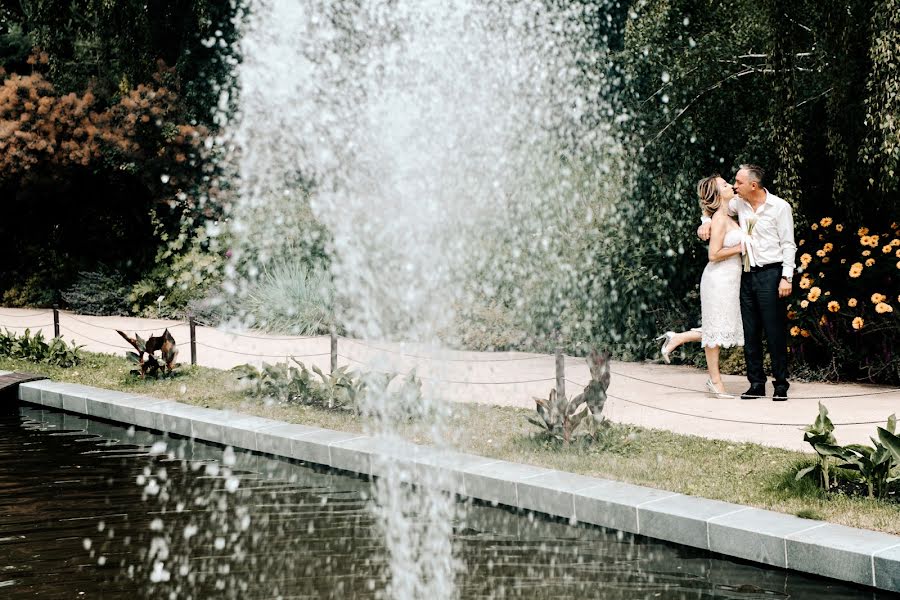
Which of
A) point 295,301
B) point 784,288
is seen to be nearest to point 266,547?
point 784,288

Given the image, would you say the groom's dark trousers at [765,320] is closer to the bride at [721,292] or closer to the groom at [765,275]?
the groom at [765,275]

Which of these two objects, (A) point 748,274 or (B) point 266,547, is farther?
(A) point 748,274


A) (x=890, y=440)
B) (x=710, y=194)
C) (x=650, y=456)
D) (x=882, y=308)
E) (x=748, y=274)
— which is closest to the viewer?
(x=890, y=440)

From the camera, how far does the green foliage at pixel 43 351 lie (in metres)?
11.1

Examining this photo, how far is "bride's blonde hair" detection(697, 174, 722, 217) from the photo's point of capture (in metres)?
8.38

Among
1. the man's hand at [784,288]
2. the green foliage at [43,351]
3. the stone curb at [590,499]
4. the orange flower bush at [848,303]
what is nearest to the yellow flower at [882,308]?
the orange flower bush at [848,303]

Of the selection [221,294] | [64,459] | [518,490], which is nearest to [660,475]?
[518,490]

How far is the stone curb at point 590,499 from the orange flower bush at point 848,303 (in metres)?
3.99

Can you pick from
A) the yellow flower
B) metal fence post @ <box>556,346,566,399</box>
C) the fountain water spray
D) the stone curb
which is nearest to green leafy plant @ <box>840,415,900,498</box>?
the stone curb

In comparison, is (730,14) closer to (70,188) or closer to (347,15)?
(347,15)

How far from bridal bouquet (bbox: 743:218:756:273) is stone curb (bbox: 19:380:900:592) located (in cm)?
300

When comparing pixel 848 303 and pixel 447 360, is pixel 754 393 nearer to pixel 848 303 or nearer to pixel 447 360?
pixel 848 303

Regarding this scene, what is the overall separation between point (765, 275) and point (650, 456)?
241 cm

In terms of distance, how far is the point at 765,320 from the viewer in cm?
799
